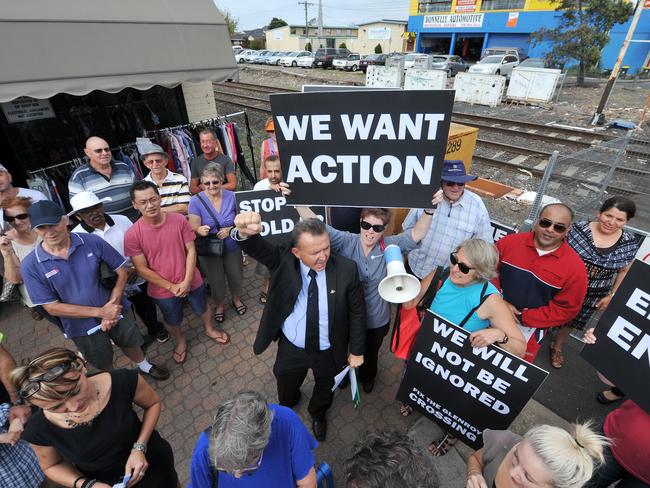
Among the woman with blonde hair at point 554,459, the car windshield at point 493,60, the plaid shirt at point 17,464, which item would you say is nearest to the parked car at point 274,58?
the car windshield at point 493,60

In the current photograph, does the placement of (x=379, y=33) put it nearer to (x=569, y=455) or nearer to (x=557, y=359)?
(x=557, y=359)

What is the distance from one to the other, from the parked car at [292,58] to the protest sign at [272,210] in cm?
3488

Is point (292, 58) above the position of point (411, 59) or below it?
below

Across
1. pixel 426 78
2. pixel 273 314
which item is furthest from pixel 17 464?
pixel 426 78

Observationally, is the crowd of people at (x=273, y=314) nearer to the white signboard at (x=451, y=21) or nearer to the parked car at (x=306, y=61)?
the parked car at (x=306, y=61)

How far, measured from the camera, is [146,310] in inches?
173

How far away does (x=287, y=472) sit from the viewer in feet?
6.53

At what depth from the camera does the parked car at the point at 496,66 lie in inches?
818

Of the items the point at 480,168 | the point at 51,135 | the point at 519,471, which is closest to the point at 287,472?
the point at 519,471

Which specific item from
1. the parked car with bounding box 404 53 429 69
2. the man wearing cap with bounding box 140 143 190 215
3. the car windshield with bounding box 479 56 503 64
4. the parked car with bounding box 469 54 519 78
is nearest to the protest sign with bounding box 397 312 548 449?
the man wearing cap with bounding box 140 143 190 215

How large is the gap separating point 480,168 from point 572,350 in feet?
22.7

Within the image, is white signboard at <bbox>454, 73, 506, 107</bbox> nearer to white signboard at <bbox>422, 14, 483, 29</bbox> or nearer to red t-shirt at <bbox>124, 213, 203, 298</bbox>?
A: red t-shirt at <bbox>124, 213, 203, 298</bbox>

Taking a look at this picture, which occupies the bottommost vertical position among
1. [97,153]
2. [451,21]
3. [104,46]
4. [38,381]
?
[38,381]

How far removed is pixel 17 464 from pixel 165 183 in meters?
3.30
